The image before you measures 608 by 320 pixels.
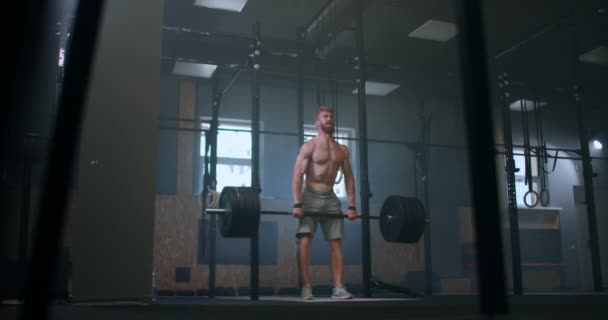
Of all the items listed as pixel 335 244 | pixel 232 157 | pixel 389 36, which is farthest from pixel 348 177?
pixel 232 157

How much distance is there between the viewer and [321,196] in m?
4.91

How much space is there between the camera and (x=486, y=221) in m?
0.43

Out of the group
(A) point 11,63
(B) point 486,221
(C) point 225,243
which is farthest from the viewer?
(C) point 225,243

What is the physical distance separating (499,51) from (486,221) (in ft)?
28.5

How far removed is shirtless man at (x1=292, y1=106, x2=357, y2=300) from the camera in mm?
4797

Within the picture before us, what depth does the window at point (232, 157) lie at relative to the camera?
8461mm

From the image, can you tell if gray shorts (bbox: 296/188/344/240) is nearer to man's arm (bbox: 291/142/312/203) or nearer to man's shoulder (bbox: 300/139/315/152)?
man's arm (bbox: 291/142/312/203)

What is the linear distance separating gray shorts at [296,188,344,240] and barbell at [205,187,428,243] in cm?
8

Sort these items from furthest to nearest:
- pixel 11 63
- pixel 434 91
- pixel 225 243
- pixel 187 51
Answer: pixel 434 91 < pixel 225 243 < pixel 187 51 < pixel 11 63

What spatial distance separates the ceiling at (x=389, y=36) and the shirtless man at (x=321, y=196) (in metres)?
1.74

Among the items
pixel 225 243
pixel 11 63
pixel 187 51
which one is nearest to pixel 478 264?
pixel 11 63

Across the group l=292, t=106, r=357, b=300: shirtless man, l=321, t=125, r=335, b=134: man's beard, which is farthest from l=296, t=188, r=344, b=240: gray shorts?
l=321, t=125, r=335, b=134: man's beard

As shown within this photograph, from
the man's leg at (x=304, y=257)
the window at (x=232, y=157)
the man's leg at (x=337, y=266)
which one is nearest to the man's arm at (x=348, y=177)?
the man's leg at (x=337, y=266)

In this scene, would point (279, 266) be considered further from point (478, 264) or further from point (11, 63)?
point (478, 264)
